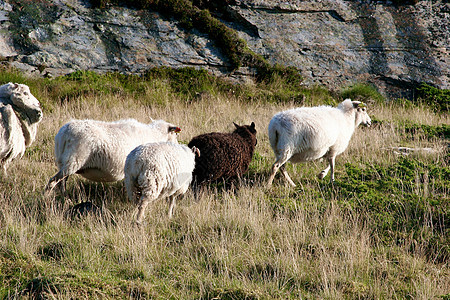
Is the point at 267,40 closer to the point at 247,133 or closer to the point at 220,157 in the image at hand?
the point at 247,133

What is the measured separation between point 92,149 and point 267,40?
35.8 feet

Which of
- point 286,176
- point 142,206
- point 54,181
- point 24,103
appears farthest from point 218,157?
point 24,103

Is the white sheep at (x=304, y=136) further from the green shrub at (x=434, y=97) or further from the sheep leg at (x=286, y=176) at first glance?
the green shrub at (x=434, y=97)

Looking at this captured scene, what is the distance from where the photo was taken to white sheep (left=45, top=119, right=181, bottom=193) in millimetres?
5605

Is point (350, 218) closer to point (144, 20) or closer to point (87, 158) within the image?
point (87, 158)

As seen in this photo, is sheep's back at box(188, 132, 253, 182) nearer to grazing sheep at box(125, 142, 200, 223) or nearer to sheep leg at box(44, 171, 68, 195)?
grazing sheep at box(125, 142, 200, 223)

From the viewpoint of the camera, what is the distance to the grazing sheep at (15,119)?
232 inches

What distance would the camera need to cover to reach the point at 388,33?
53.2ft

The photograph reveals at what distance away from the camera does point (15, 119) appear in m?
6.00

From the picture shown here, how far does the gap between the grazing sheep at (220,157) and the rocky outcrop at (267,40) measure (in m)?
7.41

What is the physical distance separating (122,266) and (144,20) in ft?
38.2

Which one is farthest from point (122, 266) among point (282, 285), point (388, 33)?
point (388, 33)

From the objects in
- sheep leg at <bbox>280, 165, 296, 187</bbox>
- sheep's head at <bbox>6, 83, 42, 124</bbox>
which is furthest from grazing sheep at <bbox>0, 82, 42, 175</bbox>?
sheep leg at <bbox>280, 165, 296, 187</bbox>

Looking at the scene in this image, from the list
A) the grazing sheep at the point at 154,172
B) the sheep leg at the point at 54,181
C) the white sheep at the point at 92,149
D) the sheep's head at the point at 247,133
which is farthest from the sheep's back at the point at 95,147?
the sheep's head at the point at 247,133
